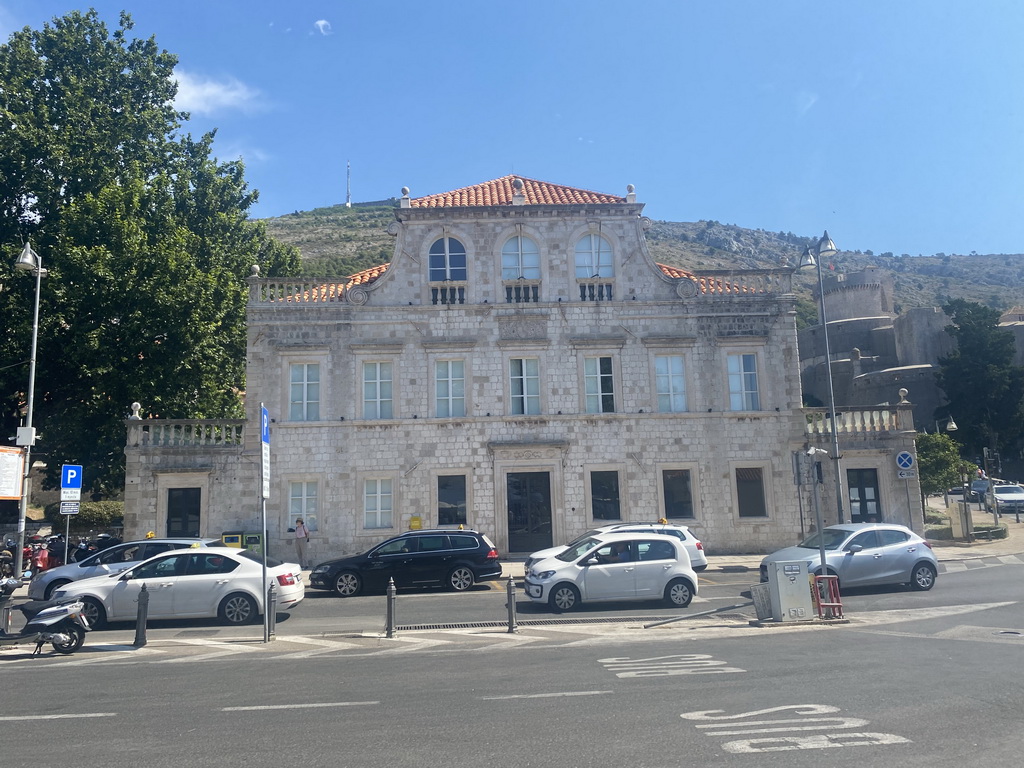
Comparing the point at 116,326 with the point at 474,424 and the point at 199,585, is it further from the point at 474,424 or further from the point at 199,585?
the point at 199,585

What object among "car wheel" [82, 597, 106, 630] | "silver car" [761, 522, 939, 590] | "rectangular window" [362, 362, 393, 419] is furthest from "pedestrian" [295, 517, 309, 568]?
"silver car" [761, 522, 939, 590]

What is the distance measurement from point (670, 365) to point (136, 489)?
1889 centimetres

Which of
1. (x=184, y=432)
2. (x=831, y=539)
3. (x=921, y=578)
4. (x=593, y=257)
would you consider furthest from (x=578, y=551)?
(x=184, y=432)

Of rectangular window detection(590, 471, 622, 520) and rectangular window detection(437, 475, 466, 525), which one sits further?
rectangular window detection(590, 471, 622, 520)

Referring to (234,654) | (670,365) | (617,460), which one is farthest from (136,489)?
(670,365)

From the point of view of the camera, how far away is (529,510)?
25844 mm

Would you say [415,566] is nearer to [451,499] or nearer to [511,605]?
[511,605]

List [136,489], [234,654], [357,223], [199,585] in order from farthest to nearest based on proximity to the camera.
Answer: [357,223] < [136,489] < [199,585] < [234,654]

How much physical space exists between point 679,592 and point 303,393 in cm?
1534

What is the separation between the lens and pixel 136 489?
24.4 metres

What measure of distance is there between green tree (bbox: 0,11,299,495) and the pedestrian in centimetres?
827

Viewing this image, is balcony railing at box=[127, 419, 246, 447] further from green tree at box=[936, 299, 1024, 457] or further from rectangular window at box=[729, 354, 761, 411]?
green tree at box=[936, 299, 1024, 457]

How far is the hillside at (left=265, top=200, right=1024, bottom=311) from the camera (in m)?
97.2

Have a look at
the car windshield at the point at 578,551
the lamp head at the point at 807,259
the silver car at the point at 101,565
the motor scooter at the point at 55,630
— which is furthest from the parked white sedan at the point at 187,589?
the lamp head at the point at 807,259
